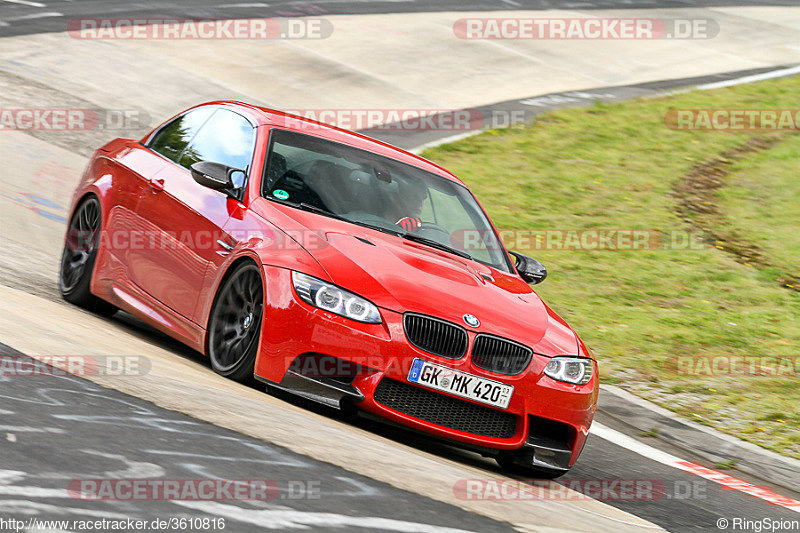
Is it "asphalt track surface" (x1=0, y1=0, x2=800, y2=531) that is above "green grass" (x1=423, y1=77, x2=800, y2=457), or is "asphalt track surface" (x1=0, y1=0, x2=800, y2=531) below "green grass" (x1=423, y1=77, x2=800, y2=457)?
above

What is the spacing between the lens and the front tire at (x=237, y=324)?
6.08 m

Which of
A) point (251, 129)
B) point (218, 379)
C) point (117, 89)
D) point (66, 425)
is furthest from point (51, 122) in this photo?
point (66, 425)

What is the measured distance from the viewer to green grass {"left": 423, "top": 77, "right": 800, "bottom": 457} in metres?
8.86

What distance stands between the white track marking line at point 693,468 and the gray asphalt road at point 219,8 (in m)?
14.4

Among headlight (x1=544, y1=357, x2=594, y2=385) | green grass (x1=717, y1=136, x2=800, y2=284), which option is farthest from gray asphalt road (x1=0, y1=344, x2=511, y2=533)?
green grass (x1=717, y1=136, x2=800, y2=284)

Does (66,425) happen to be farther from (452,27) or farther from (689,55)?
(689,55)

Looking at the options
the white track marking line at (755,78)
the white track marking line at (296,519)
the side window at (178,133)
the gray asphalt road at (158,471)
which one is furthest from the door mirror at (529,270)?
the white track marking line at (755,78)

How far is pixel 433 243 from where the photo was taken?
6961 mm

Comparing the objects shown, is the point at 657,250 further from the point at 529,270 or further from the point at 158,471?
the point at 158,471

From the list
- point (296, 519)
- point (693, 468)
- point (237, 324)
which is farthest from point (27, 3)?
point (296, 519)

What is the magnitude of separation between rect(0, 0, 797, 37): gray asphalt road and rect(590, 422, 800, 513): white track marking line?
14405 mm

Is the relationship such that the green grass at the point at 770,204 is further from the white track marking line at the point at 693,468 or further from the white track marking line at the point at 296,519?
the white track marking line at the point at 296,519

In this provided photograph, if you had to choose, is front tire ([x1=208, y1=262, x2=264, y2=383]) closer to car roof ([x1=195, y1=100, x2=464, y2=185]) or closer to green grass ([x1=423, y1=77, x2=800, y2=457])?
car roof ([x1=195, y1=100, x2=464, y2=185])

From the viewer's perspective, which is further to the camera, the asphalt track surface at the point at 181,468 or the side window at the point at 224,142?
the side window at the point at 224,142
